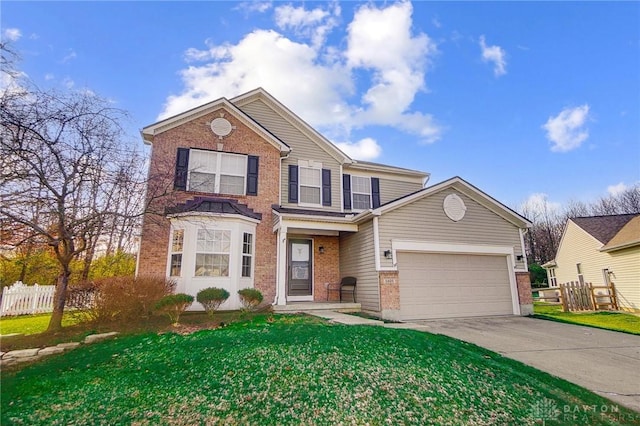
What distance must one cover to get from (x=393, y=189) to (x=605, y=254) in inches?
Answer: 505

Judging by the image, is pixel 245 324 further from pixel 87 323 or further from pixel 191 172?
pixel 191 172

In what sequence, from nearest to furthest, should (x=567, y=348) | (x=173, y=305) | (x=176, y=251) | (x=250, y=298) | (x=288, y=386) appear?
(x=288, y=386) → (x=567, y=348) → (x=173, y=305) → (x=250, y=298) → (x=176, y=251)

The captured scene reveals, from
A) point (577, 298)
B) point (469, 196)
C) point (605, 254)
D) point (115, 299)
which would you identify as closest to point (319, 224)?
point (469, 196)

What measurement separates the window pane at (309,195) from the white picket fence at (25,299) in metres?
10.2

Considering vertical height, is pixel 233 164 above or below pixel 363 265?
above

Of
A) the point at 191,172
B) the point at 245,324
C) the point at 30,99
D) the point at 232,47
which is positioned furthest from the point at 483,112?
the point at 30,99

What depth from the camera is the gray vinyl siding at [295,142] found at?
13203 mm

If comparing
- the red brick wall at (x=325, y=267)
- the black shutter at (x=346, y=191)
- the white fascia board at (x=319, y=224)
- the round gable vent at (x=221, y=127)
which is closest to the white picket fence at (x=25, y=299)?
the round gable vent at (x=221, y=127)

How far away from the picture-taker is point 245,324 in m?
7.46

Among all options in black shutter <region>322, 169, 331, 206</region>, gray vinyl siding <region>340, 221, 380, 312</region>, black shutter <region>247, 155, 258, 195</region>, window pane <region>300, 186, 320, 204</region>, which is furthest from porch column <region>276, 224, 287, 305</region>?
black shutter <region>322, 169, 331, 206</region>

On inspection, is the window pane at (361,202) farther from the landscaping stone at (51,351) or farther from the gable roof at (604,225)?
the gable roof at (604,225)

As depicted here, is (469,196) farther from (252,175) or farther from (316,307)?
(252,175)

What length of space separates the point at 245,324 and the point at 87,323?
3.80 meters

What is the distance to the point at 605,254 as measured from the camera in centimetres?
1691
